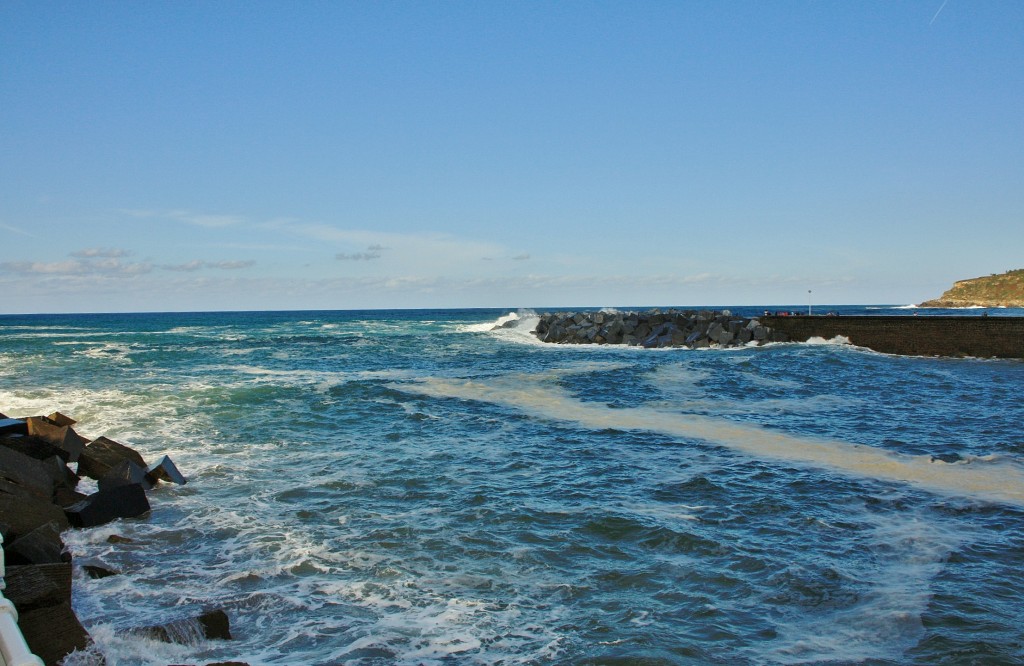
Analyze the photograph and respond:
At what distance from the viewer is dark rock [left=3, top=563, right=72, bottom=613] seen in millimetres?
4664

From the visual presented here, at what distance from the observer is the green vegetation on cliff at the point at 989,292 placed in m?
136

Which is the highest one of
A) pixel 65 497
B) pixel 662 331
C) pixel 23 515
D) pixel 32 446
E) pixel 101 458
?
pixel 662 331

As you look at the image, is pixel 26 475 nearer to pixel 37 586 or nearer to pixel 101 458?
pixel 101 458

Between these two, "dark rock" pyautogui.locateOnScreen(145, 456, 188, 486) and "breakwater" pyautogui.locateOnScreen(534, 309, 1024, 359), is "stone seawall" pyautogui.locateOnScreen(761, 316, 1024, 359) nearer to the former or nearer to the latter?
"breakwater" pyautogui.locateOnScreen(534, 309, 1024, 359)

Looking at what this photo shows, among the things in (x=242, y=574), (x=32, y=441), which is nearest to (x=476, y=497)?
(x=242, y=574)

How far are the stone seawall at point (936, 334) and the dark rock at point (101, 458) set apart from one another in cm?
3472

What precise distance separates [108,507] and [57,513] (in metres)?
0.65

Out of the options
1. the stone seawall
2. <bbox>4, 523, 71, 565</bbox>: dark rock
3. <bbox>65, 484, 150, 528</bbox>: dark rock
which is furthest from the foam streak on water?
the stone seawall

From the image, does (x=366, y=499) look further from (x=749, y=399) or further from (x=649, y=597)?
(x=749, y=399)

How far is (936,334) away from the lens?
33.7m

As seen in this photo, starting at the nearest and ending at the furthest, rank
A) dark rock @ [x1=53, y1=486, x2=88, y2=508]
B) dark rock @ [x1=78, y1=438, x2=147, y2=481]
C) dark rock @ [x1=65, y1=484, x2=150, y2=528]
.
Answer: dark rock @ [x1=65, y1=484, x2=150, y2=528] < dark rock @ [x1=53, y1=486, x2=88, y2=508] < dark rock @ [x1=78, y1=438, x2=147, y2=481]

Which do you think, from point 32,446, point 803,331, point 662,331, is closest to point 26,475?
point 32,446

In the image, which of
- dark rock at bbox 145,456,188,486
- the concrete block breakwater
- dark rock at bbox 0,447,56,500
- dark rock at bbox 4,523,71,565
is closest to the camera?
dark rock at bbox 4,523,71,565

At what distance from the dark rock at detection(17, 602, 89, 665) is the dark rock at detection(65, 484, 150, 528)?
13.1 feet
